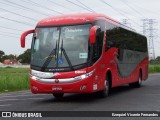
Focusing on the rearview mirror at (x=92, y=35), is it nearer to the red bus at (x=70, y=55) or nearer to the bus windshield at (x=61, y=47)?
the red bus at (x=70, y=55)

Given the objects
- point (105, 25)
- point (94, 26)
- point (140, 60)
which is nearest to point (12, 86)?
point (140, 60)

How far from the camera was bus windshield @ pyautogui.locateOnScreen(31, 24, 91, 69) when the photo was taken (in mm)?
16219

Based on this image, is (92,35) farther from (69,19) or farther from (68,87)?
(68,87)

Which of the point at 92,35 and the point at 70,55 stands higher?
the point at 92,35

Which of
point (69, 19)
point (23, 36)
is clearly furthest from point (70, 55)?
point (23, 36)

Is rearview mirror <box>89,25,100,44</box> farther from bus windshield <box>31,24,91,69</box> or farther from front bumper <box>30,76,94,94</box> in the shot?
front bumper <box>30,76,94,94</box>

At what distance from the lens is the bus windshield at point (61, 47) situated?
16219 millimetres

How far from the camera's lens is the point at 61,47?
16438 millimetres

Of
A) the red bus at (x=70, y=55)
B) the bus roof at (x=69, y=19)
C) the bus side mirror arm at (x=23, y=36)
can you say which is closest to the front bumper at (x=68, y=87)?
the red bus at (x=70, y=55)

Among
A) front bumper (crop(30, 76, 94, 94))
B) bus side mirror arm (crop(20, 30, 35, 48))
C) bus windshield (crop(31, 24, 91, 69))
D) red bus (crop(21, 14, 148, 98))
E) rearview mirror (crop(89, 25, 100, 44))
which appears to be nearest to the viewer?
rearview mirror (crop(89, 25, 100, 44))

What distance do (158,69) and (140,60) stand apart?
50.9 m

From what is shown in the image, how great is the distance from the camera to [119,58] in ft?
68.6

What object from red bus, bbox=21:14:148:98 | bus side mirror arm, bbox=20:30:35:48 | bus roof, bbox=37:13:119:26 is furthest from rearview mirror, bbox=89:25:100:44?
bus side mirror arm, bbox=20:30:35:48

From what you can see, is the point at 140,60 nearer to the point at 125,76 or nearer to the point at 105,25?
the point at 125,76
